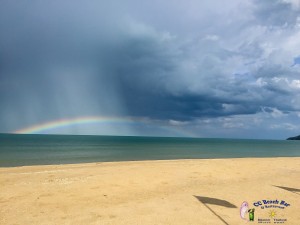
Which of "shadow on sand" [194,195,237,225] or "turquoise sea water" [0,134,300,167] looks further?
"turquoise sea water" [0,134,300,167]

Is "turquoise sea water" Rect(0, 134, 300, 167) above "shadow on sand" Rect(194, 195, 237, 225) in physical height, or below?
below

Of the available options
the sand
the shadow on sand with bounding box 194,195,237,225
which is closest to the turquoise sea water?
the sand

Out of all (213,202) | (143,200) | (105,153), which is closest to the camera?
(213,202)

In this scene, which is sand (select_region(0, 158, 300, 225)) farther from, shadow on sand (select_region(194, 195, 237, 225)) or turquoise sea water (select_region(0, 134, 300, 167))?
turquoise sea water (select_region(0, 134, 300, 167))

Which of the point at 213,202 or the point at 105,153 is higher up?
the point at 213,202

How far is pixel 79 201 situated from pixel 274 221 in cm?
827

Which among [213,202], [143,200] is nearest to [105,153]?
[143,200]

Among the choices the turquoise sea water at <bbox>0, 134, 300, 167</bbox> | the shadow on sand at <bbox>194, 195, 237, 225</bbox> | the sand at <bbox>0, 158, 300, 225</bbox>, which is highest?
the shadow on sand at <bbox>194, 195, 237, 225</bbox>

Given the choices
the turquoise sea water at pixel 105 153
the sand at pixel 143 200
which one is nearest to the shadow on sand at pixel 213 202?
the sand at pixel 143 200

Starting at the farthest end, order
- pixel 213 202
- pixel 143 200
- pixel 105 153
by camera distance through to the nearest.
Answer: pixel 105 153, pixel 143 200, pixel 213 202

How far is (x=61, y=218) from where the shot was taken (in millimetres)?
8805

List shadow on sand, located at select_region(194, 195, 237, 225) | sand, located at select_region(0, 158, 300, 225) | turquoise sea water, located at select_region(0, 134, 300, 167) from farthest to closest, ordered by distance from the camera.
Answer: turquoise sea water, located at select_region(0, 134, 300, 167)
shadow on sand, located at select_region(194, 195, 237, 225)
sand, located at select_region(0, 158, 300, 225)

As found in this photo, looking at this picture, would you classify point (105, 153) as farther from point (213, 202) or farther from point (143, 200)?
point (213, 202)

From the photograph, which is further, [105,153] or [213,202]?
[105,153]
